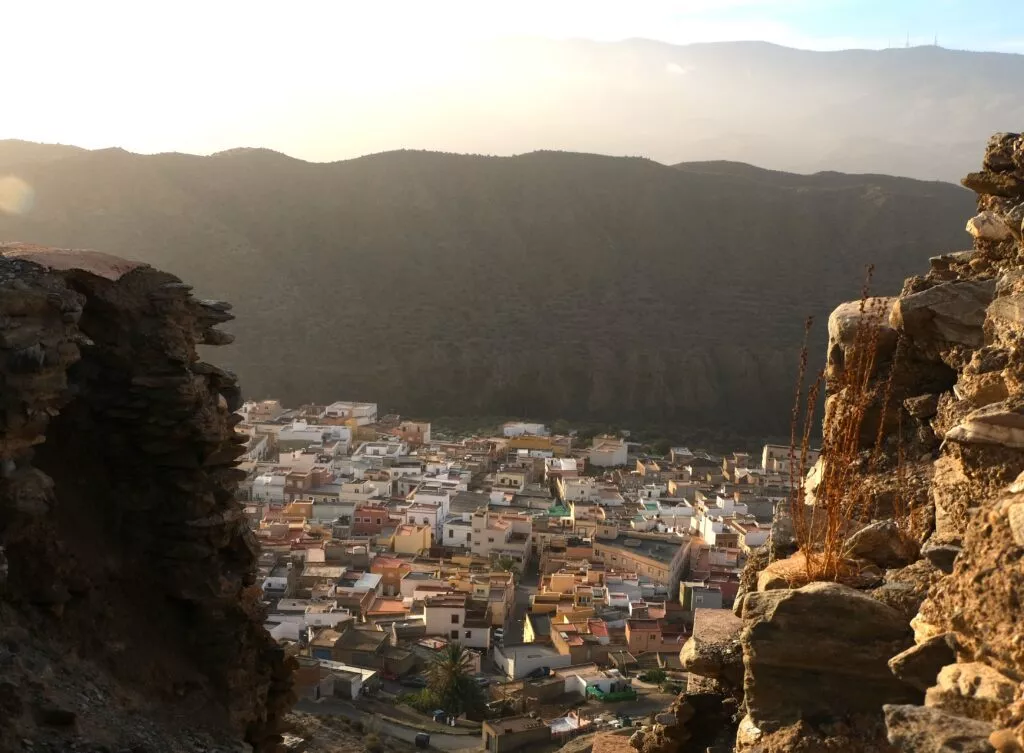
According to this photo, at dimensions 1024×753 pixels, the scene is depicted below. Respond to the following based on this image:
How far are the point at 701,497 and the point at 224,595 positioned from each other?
23.4 metres

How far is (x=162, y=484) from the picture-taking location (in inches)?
272

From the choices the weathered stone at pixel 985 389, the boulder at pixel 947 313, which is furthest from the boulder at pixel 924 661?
the boulder at pixel 947 313

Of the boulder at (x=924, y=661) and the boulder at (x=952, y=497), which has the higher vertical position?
the boulder at (x=952, y=497)

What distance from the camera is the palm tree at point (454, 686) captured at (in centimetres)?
1594

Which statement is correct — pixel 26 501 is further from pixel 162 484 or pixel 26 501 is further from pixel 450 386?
pixel 450 386

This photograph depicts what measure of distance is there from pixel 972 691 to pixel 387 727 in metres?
13.3

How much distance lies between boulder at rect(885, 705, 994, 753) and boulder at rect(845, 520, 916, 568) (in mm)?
1875

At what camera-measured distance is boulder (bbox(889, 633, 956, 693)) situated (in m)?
3.06

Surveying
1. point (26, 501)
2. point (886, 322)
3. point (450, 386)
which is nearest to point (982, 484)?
point (886, 322)

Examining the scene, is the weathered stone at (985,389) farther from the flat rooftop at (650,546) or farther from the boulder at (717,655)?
the flat rooftop at (650,546)

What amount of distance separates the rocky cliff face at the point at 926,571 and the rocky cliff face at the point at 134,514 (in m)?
3.03

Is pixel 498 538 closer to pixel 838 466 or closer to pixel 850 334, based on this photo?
pixel 850 334

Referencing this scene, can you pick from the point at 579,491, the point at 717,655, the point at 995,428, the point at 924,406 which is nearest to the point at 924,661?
the point at 995,428

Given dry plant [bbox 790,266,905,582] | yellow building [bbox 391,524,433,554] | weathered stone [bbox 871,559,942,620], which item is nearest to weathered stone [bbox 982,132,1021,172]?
dry plant [bbox 790,266,905,582]
